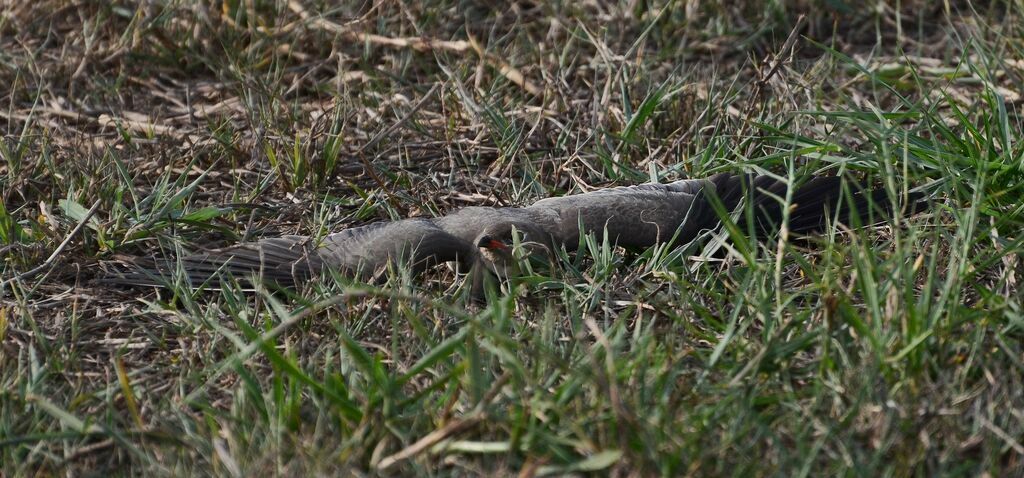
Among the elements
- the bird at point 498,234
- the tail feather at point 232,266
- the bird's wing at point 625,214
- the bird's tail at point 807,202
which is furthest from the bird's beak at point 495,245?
the bird's tail at point 807,202

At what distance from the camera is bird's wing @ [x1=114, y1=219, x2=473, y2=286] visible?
9.11 feet

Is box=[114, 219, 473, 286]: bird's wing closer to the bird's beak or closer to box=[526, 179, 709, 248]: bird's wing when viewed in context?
the bird's beak

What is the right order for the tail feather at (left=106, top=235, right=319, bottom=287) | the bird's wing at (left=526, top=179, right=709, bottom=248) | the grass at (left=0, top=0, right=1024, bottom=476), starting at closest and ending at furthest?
the grass at (left=0, top=0, right=1024, bottom=476)
the tail feather at (left=106, top=235, right=319, bottom=287)
the bird's wing at (left=526, top=179, right=709, bottom=248)

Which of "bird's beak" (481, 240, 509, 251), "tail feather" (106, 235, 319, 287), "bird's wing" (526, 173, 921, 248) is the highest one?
"bird's beak" (481, 240, 509, 251)

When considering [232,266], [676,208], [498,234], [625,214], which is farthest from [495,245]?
[232,266]

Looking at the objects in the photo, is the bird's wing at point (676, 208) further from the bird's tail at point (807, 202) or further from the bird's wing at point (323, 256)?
the bird's wing at point (323, 256)

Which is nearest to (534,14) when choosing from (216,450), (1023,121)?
(1023,121)

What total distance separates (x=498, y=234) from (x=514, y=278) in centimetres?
21

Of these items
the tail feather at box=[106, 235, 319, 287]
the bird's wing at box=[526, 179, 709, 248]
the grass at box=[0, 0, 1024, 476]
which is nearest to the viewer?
the grass at box=[0, 0, 1024, 476]

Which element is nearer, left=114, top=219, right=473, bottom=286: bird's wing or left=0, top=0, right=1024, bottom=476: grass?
left=0, top=0, right=1024, bottom=476: grass

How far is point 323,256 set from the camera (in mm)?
2846

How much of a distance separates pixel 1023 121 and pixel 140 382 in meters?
2.46

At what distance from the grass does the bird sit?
0.20 feet

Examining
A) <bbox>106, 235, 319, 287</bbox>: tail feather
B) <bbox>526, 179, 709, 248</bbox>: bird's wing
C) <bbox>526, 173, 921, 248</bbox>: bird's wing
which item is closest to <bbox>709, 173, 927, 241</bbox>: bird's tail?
<bbox>526, 173, 921, 248</bbox>: bird's wing
